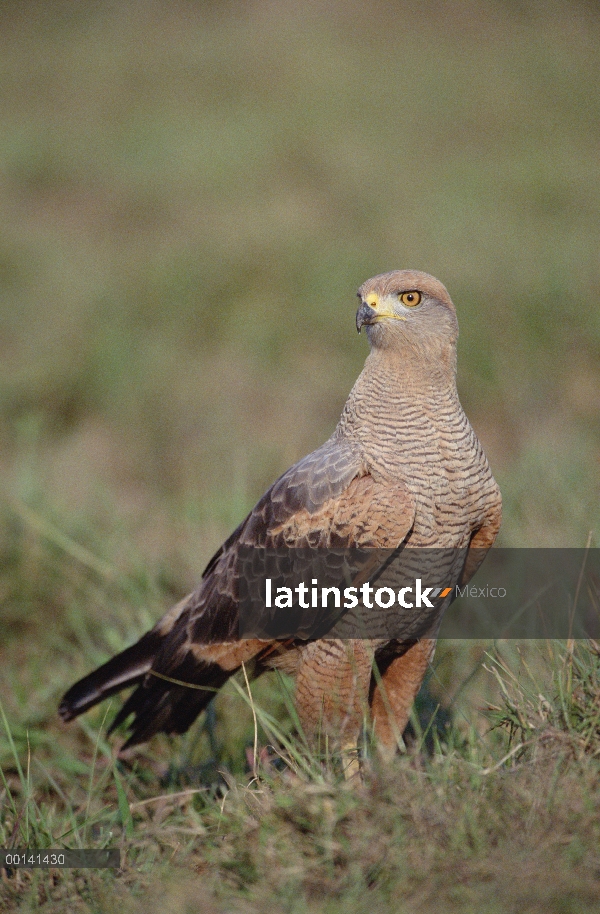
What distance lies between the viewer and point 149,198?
34.3 feet

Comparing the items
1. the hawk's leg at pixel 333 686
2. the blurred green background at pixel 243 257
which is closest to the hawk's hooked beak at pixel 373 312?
the hawk's leg at pixel 333 686

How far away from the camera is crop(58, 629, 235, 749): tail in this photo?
3502 mm

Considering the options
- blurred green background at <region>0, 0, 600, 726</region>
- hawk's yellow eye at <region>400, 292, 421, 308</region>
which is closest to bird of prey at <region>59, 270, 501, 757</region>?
hawk's yellow eye at <region>400, 292, 421, 308</region>

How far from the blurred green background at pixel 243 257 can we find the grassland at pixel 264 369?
0.03 meters

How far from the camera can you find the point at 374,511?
3.01 m

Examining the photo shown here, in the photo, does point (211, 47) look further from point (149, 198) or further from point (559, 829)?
point (559, 829)

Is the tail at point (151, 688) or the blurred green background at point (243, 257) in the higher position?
the blurred green background at point (243, 257)

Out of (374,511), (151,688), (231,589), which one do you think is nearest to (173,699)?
(151,688)

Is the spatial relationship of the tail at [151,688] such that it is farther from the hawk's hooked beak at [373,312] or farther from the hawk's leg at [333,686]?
the hawk's hooked beak at [373,312]

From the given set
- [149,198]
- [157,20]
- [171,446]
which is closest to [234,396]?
[171,446]

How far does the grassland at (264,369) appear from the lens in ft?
7.93

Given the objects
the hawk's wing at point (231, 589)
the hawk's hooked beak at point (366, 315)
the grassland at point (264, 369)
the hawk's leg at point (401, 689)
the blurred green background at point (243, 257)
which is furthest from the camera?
the blurred green background at point (243, 257)

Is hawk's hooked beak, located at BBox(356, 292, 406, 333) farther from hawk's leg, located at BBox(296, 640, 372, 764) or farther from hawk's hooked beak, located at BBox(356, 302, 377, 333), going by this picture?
hawk's leg, located at BBox(296, 640, 372, 764)

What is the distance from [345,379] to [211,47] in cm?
809
